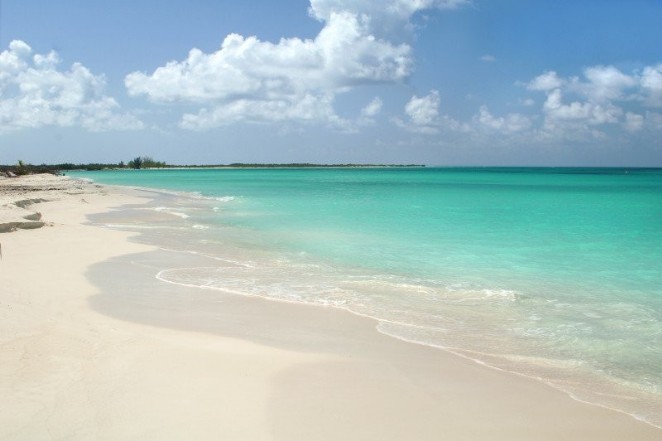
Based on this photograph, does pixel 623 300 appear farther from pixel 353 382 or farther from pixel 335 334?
pixel 353 382

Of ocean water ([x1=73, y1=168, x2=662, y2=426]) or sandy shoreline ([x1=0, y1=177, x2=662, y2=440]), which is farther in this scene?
ocean water ([x1=73, y1=168, x2=662, y2=426])

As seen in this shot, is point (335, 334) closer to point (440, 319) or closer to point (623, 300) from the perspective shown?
point (440, 319)

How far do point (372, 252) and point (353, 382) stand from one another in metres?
7.72

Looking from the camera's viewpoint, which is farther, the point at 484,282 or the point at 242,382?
the point at 484,282

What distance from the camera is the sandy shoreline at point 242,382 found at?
3660mm

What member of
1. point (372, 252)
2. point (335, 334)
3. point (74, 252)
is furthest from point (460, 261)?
point (74, 252)

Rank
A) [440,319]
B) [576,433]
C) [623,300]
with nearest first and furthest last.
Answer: [576,433], [440,319], [623,300]

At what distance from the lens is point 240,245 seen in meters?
12.8

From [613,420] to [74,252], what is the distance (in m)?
10.2

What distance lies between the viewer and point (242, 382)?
14.4 ft

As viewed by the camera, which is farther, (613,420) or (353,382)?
(353,382)

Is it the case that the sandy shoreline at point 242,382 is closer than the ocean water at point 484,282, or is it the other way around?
the sandy shoreline at point 242,382

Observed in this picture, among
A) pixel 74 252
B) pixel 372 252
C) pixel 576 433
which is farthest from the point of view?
pixel 372 252

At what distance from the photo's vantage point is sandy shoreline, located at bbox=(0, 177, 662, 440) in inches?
144
